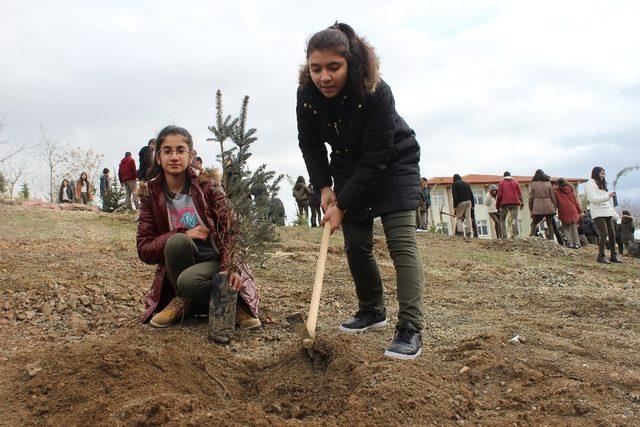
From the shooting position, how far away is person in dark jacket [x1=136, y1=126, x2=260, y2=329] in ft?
12.1

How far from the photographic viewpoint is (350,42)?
10.3 feet

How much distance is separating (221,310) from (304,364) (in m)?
0.88

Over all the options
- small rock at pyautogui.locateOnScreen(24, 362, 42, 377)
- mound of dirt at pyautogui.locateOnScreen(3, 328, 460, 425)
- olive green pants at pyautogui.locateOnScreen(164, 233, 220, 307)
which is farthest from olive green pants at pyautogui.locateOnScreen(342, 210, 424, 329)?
small rock at pyautogui.locateOnScreen(24, 362, 42, 377)

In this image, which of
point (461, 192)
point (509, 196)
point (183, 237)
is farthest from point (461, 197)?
point (183, 237)

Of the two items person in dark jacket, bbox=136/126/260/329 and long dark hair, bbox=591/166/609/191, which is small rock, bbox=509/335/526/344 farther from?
long dark hair, bbox=591/166/609/191

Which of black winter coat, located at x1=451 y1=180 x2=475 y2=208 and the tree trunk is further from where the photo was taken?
black winter coat, located at x1=451 y1=180 x2=475 y2=208

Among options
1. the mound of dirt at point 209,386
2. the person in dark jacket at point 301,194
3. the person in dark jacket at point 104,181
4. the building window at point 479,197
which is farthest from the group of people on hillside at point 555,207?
the building window at point 479,197

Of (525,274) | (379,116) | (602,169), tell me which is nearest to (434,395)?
(379,116)

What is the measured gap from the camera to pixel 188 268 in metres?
3.72

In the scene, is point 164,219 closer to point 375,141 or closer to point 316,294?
point 316,294

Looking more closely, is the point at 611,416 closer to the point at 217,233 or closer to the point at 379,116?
the point at 379,116

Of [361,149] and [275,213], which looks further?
[275,213]

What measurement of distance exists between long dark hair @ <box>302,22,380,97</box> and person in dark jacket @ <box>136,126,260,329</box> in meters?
1.13

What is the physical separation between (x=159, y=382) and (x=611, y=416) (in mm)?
1897
